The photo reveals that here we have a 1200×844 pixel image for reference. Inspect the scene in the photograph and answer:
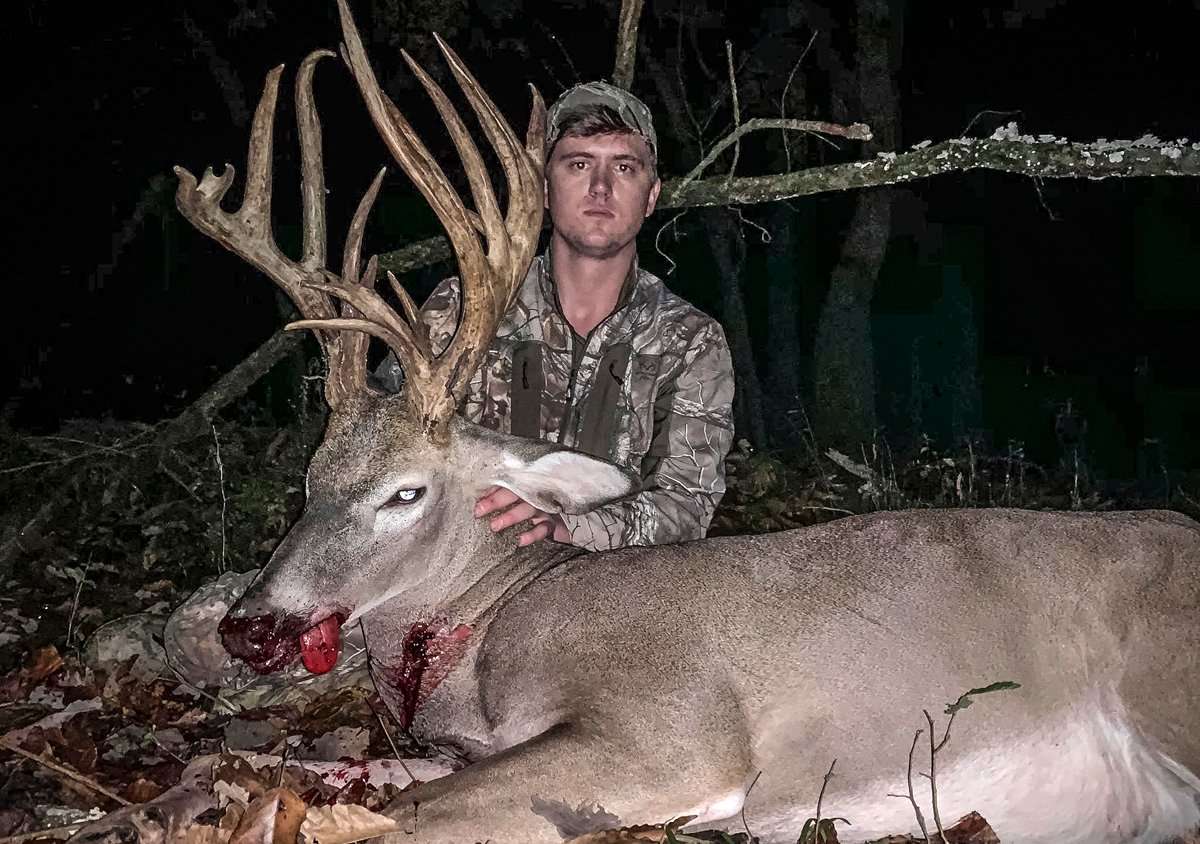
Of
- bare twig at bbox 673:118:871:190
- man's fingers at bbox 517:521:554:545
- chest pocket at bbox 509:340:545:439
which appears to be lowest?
man's fingers at bbox 517:521:554:545

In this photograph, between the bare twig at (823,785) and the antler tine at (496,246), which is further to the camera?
the antler tine at (496,246)

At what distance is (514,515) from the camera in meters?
4.16

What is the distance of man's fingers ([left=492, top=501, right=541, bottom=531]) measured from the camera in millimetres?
4125

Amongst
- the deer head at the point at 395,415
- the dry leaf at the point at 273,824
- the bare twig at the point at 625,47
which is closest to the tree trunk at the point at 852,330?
the bare twig at the point at 625,47

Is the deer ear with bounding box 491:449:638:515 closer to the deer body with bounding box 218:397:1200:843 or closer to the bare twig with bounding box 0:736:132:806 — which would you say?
the deer body with bounding box 218:397:1200:843

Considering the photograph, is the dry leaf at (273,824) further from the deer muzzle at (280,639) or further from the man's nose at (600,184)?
the man's nose at (600,184)

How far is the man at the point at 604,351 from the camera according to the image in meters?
5.26

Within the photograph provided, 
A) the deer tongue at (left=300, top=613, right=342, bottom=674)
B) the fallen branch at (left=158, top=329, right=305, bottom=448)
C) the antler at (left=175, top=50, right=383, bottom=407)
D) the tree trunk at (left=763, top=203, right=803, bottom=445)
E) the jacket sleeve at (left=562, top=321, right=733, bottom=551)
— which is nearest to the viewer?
the deer tongue at (left=300, top=613, right=342, bottom=674)

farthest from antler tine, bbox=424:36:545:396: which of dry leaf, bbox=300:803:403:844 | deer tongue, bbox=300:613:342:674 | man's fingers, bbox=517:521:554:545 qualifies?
dry leaf, bbox=300:803:403:844

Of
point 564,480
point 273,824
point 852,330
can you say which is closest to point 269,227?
point 564,480

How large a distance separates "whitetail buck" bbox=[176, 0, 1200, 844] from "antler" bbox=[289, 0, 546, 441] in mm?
10

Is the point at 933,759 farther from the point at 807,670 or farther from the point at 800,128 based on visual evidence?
the point at 800,128

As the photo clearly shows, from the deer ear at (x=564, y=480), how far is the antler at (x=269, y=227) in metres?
0.66

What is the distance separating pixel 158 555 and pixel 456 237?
3641mm
